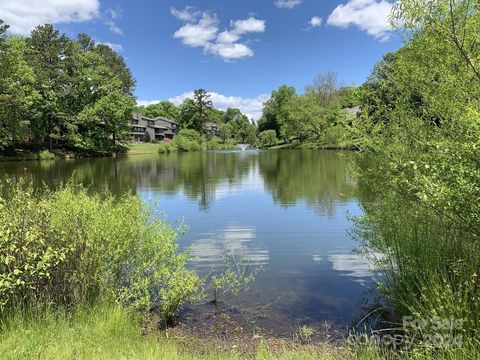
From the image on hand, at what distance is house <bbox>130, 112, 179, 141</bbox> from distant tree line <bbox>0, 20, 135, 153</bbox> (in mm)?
27265

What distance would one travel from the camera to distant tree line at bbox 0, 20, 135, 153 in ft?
170

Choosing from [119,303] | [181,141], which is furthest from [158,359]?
[181,141]

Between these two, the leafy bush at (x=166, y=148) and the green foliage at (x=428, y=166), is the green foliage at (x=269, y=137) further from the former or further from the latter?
the green foliage at (x=428, y=166)

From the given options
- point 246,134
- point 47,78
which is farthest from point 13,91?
point 246,134

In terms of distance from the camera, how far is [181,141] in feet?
311

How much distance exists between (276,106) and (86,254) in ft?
394

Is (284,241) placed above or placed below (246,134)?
below

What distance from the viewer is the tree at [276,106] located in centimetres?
11975

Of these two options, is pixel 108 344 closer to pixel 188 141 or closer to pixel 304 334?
pixel 304 334

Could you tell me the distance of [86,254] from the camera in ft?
19.5

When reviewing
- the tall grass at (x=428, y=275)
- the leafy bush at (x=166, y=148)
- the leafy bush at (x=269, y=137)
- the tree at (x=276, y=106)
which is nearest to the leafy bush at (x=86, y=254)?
the tall grass at (x=428, y=275)

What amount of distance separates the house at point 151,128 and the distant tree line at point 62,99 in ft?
89.5

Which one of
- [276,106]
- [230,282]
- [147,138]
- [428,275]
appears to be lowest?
[230,282]

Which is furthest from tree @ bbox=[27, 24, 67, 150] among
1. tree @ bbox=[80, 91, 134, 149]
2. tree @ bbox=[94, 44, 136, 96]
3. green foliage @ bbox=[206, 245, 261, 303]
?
green foliage @ bbox=[206, 245, 261, 303]
